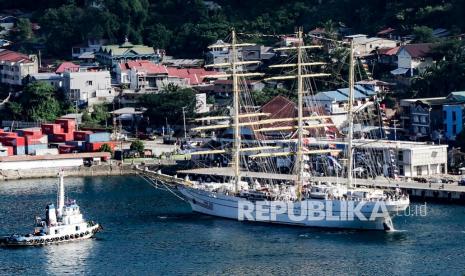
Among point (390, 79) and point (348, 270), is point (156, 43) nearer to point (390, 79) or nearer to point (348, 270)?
point (390, 79)

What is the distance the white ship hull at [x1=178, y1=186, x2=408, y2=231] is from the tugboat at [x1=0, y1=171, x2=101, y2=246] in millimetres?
5933

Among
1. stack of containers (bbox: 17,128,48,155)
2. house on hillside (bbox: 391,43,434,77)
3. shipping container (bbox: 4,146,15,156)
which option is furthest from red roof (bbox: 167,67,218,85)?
shipping container (bbox: 4,146,15,156)

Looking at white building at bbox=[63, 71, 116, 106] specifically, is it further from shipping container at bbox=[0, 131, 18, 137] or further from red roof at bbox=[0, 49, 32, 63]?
shipping container at bbox=[0, 131, 18, 137]

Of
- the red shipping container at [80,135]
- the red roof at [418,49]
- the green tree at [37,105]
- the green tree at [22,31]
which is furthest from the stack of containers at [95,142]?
the green tree at [22,31]

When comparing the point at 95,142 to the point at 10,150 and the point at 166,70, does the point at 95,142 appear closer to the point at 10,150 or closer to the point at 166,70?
the point at 10,150

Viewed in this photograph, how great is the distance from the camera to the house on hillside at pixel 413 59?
3044 inches

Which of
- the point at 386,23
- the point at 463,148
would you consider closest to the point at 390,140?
the point at 463,148

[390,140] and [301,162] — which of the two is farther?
[390,140]

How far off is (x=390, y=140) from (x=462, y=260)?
20826mm

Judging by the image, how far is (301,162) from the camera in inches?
2228

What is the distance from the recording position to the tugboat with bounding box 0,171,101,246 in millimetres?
50250

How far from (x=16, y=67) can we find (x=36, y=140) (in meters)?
13.7

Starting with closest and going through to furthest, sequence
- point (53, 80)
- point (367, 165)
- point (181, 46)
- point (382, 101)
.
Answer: point (367, 165), point (382, 101), point (53, 80), point (181, 46)

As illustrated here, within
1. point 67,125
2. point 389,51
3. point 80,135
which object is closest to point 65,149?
point 80,135
